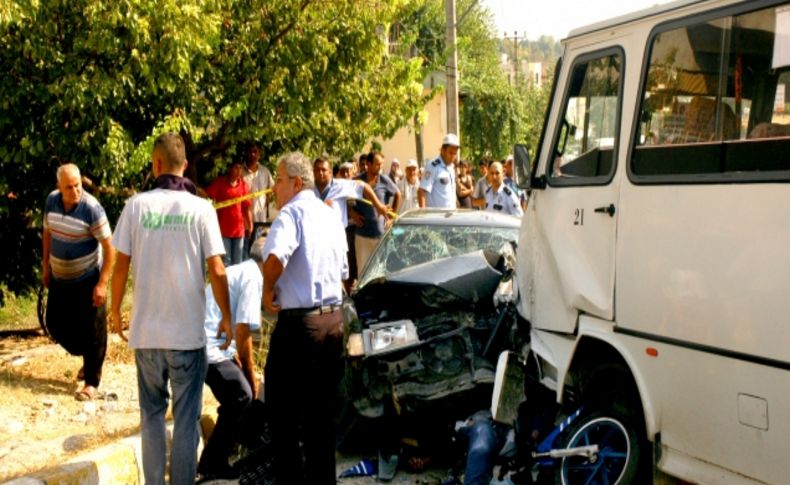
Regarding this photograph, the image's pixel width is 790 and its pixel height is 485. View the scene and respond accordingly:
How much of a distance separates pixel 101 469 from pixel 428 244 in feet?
11.3

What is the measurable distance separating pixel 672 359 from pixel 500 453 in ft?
5.07

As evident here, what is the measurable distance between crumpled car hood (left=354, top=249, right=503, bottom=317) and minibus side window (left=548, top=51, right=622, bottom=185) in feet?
3.69

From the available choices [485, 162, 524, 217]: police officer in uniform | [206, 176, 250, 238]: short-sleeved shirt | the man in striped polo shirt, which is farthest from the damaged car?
[485, 162, 524, 217]: police officer in uniform

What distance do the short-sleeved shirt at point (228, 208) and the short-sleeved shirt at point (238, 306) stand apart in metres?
4.88

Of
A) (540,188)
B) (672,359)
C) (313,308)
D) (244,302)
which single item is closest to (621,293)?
(672,359)

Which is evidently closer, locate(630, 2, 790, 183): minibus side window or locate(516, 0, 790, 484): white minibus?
locate(516, 0, 790, 484): white minibus

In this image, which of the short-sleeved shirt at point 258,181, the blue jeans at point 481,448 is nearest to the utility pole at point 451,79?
the short-sleeved shirt at point 258,181

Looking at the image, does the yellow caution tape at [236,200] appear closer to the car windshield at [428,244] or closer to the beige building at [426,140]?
the car windshield at [428,244]

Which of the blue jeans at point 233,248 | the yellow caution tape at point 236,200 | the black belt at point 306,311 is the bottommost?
the blue jeans at point 233,248

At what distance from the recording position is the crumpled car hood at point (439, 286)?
6602 mm

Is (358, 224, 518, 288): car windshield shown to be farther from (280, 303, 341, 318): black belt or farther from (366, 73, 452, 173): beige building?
(366, 73, 452, 173): beige building

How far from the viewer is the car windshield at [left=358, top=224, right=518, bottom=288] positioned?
8.12 meters

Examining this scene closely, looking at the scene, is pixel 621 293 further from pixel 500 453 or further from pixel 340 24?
pixel 340 24

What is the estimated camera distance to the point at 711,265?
14.2ft
